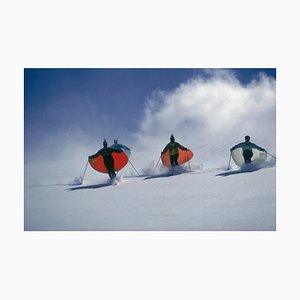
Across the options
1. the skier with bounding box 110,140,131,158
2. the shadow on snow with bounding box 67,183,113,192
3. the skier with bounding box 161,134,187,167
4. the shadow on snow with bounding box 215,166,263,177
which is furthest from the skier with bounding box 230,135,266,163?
the shadow on snow with bounding box 67,183,113,192

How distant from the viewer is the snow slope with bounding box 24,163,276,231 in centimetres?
380

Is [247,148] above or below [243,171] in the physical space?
above

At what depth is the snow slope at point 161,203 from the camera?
3799 millimetres

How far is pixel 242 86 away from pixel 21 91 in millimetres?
2338

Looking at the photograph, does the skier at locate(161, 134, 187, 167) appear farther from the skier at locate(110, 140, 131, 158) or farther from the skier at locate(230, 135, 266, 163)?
the skier at locate(230, 135, 266, 163)

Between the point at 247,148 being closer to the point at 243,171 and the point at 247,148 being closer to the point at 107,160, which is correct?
the point at 243,171

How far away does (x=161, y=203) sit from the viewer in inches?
153

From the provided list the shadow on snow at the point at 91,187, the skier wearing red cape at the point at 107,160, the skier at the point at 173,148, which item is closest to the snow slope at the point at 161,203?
the shadow on snow at the point at 91,187

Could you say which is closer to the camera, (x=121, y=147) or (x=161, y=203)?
(x=161, y=203)

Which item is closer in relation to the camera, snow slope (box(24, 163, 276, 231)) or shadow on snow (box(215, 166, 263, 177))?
snow slope (box(24, 163, 276, 231))

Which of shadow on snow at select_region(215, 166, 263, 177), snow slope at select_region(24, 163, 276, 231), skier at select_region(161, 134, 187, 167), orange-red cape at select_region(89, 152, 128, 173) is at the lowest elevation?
snow slope at select_region(24, 163, 276, 231)

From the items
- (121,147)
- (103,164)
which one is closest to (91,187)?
(103,164)

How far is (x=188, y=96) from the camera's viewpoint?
393cm

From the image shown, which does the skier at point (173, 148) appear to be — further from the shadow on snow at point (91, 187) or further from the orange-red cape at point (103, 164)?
the shadow on snow at point (91, 187)
